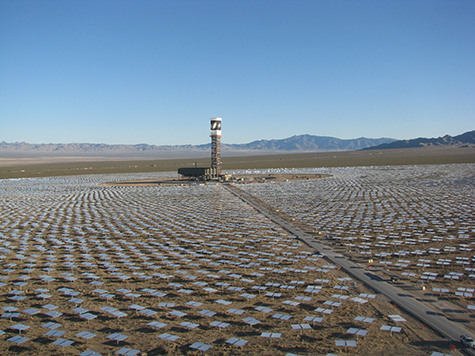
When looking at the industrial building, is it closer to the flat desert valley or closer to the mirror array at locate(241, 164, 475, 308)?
the mirror array at locate(241, 164, 475, 308)

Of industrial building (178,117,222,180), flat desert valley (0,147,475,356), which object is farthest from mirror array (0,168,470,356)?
industrial building (178,117,222,180)

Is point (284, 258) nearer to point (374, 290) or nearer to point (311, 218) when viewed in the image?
point (374, 290)

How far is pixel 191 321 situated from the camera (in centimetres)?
1595

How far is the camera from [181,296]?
18.8 m

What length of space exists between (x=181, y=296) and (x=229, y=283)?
2851mm

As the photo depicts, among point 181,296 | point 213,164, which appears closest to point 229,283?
point 181,296

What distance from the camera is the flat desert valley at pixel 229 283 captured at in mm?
14273

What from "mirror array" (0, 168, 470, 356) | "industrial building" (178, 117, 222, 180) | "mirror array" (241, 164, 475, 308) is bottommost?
"mirror array" (0, 168, 470, 356)

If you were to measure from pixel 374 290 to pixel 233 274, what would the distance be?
767cm

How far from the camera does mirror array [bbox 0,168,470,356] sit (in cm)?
1424

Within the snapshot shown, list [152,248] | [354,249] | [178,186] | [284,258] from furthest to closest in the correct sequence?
[178,186] → [152,248] → [354,249] → [284,258]

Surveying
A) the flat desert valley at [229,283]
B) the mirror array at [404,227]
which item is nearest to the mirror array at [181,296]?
the flat desert valley at [229,283]

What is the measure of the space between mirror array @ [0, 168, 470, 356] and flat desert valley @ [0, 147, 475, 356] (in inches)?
2.8

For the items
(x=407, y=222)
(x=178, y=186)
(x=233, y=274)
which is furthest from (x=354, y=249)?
(x=178, y=186)
